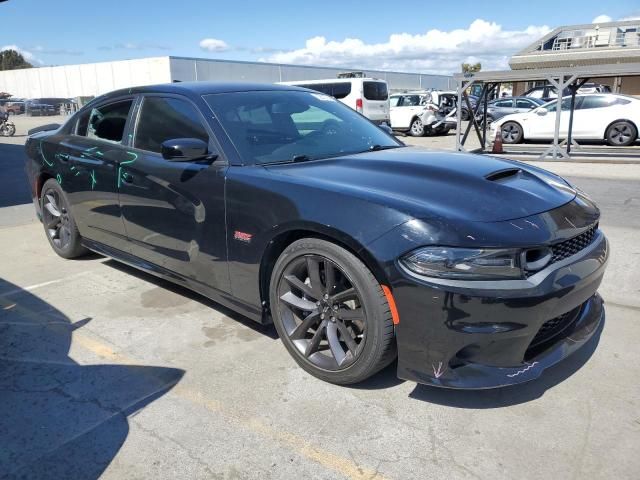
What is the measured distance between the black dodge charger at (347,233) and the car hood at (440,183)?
0.01 metres

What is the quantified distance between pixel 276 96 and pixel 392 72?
192ft

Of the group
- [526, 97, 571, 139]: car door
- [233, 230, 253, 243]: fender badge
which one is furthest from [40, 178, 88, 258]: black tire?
[526, 97, 571, 139]: car door

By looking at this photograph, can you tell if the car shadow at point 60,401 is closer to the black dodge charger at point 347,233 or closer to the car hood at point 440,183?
the black dodge charger at point 347,233

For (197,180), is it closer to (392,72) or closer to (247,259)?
(247,259)

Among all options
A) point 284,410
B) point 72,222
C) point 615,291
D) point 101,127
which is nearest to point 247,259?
point 284,410

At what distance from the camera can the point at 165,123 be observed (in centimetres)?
372

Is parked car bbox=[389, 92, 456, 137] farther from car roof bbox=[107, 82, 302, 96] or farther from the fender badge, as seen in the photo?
the fender badge

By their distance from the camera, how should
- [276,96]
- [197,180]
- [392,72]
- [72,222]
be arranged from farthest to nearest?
[392,72] < [72,222] < [276,96] < [197,180]

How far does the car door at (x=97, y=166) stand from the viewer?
4.09m

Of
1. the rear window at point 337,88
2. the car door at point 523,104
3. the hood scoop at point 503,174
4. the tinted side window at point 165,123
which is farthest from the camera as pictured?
the car door at point 523,104

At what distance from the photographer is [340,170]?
299cm

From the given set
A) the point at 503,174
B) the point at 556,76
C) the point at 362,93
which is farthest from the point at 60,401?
the point at 362,93

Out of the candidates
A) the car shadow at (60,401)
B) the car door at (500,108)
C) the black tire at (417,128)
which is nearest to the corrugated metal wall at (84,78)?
the black tire at (417,128)

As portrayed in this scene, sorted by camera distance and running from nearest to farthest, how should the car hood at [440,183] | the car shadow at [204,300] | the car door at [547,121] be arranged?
the car hood at [440,183] < the car shadow at [204,300] < the car door at [547,121]
